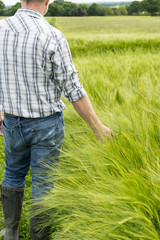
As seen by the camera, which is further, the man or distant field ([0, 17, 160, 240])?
the man

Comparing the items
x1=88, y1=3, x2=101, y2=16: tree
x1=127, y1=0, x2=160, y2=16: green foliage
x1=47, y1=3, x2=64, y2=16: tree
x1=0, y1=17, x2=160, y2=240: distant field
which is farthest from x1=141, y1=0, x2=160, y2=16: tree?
x1=0, y1=17, x2=160, y2=240: distant field

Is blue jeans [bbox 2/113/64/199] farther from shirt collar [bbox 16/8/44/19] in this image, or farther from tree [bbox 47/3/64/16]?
tree [bbox 47/3/64/16]

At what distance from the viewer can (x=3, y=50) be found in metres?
1.14

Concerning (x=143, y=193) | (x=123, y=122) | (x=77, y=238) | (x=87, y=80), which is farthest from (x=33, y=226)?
(x=87, y=80)

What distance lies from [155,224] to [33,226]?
0.65 metres

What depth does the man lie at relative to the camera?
1111 millimetres

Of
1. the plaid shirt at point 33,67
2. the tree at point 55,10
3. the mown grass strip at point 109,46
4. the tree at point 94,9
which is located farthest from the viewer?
the tree at point 94,9

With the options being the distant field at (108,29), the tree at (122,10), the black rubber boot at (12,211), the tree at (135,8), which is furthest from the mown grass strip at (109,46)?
the tree at (122,10)

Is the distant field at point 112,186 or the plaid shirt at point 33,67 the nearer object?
the distant field at point 112,186

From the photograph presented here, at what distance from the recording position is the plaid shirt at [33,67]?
1104 millimetres

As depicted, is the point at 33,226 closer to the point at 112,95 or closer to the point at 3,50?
the point at 3,50

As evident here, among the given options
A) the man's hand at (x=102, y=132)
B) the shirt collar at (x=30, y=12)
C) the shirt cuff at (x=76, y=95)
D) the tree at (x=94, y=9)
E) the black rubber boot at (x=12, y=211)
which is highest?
the tree at (x=94, y=9)

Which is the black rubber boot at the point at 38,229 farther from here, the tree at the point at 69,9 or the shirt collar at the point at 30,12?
the tree at the point at 69,9

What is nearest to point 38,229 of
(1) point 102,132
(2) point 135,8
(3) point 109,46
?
(1) point 102,132
